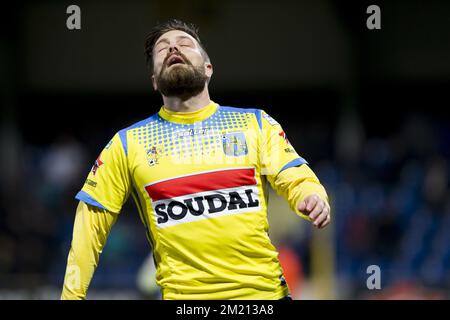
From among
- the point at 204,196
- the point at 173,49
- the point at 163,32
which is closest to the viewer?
the point at 204,196

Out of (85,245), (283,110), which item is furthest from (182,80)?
(283,110)

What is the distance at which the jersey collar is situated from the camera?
4430 millimetres

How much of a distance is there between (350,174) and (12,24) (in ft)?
19.7

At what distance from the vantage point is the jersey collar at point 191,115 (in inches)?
174

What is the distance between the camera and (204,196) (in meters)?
4.22

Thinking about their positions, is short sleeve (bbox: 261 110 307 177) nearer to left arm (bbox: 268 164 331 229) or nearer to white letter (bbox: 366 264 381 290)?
left arm (bbox: 268 164 331 229)

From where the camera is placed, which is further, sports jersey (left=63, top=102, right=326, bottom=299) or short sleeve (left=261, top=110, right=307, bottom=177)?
short sleeve (left=261, top=110, right=307, bottom=177)

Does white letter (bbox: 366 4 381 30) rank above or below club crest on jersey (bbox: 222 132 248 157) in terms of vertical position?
above

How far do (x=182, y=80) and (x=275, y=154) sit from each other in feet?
1.91

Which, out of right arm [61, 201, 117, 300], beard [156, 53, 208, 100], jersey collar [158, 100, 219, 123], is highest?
beard [156, 53, 208, 100]

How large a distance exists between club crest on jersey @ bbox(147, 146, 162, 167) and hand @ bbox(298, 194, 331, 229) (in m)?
0.77

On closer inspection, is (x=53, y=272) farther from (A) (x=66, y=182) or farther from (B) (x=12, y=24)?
(B) (x=12, y=24)

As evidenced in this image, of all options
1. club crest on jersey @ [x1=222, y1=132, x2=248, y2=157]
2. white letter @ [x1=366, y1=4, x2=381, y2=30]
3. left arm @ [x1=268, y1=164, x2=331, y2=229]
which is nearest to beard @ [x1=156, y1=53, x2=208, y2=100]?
club crest on jersey @ [x1=222, y1=132, x2=248, y2=157]

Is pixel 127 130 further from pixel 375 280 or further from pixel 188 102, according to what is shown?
pixel 375 280
